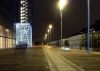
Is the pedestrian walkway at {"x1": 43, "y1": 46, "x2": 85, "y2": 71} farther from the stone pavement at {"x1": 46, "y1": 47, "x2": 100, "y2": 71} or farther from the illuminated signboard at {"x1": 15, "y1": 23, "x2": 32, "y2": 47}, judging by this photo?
the illuminated signboard at {"x1": 15, "y1": 23, "x2": 32, "y2": 47}

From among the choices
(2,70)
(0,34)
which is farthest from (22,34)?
(2,70)

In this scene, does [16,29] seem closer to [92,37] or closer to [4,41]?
[4,41]

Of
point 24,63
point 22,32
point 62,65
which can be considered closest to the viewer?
point 62,65

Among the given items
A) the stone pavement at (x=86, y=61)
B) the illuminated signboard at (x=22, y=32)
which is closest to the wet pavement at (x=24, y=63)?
the stone pavement at (x=86, y=61)

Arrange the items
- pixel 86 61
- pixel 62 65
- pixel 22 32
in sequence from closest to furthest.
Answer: pixel 62 65 < pixel 86 61 < pixel 22 32

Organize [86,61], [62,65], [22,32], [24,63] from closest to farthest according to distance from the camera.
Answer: [62,65], [24,63], [86,61], [22,32]

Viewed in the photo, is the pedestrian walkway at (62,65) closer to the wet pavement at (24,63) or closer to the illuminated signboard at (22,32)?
the wet pavement at (24,63)

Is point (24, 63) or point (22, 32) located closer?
point (24, 63)

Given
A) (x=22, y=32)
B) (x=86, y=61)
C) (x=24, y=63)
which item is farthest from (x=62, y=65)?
(x=22, y=32)

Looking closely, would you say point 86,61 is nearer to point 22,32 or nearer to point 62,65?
point 62,65

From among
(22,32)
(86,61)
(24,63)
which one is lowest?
(24,63)

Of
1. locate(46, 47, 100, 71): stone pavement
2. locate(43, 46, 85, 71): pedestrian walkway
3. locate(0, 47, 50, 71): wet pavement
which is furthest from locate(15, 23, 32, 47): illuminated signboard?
locate(43, 46, 85, 71): pedestrian walkway

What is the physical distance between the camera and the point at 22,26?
579 feet

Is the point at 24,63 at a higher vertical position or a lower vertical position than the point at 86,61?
lower
